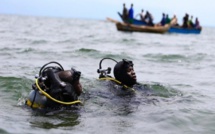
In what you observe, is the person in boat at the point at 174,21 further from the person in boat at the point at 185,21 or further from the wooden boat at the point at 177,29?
the person in boat at the point at 185,21

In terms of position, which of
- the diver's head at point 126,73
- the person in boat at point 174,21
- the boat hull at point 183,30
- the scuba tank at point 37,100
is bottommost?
the boat hull at point 183,30

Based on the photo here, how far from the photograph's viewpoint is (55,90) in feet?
18.4

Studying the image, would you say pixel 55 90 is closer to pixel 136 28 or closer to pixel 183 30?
pixel 136 28

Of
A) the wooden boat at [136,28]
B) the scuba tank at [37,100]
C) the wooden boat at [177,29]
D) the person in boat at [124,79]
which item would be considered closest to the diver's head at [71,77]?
the scuba tank at [37,100]

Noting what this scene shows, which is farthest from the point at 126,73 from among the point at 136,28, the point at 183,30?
the point at 183,30

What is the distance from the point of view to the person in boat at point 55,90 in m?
5.62

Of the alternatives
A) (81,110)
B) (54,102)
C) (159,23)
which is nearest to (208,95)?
(81,110)

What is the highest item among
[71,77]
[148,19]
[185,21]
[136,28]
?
[148,19]

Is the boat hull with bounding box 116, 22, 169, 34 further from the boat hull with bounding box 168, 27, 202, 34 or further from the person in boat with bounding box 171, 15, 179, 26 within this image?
the person in boat with bounding box 171, 15, 179, 26

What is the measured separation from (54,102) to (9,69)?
5.26 m

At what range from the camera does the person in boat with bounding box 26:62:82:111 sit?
5.62 metres

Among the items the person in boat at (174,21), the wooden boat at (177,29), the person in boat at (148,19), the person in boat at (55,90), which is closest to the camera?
the person in boat at (55,90)

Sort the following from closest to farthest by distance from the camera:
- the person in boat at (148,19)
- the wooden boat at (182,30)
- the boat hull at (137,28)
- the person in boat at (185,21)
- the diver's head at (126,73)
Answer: the diver's head at (126,73), the boat hull at (137,28), the person in boat at (148,19), the wooden boat at (182,30), the person in boat at (185,21)

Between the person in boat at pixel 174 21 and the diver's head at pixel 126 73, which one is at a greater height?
the person in boat at pixel 174 21
